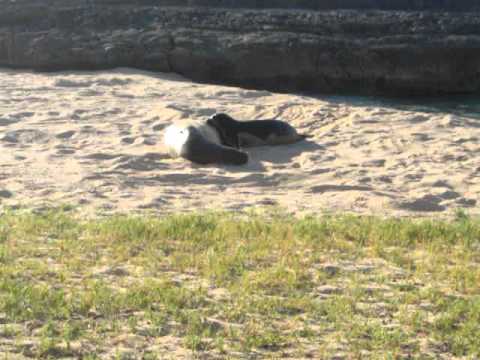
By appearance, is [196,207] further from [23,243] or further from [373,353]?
[373,353]

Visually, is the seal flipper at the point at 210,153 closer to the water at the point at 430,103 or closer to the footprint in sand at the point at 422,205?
the footprint in sand at the point at 422,205

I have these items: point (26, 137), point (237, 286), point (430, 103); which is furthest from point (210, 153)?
point (430, 103)

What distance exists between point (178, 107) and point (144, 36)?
3.16 meters

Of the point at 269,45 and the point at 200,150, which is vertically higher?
the point at 269,45

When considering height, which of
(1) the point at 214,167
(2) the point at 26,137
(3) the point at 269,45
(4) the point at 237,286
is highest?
(3) the point at 269,45

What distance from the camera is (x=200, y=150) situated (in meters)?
10.1

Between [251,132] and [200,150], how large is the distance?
3.92ft

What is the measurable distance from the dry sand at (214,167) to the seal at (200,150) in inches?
4.9

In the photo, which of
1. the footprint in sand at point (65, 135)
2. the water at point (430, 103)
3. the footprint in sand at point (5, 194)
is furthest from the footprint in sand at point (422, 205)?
the water at point (430, 103)

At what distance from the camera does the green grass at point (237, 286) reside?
15.3ft

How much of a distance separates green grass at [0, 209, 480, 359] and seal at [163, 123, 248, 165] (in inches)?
97.4

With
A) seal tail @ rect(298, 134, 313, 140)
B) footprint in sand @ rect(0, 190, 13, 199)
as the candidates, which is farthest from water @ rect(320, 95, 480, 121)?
footprint in sand @ rect(0, 190, 13, 199)

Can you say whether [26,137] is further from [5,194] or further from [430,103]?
[430,103]

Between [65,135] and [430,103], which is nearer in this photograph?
→ [65,135]
